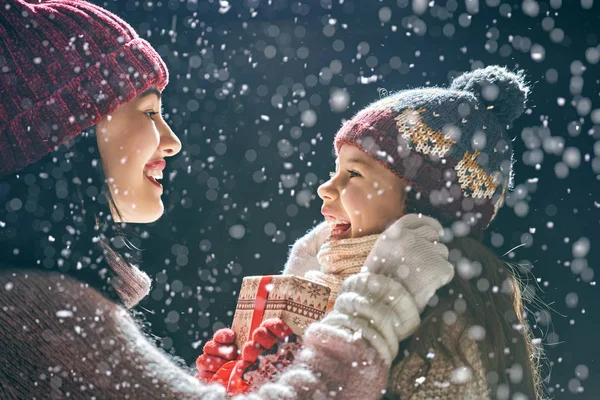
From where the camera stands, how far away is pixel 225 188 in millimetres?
2027

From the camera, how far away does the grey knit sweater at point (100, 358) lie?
805 millimetres

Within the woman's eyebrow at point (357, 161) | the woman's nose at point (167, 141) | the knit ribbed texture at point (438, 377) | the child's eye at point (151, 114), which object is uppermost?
the child's eye at point (151, 114)

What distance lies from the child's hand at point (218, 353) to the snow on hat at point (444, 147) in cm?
39

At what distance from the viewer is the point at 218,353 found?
1146 mm

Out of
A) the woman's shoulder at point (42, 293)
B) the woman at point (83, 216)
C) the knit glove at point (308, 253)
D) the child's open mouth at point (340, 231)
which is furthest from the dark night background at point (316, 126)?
the woman's shoulder at point (42, 293)

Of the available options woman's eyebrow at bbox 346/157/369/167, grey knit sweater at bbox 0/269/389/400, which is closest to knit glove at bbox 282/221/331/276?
woman's eyebrow at bbox 346/157/369/167

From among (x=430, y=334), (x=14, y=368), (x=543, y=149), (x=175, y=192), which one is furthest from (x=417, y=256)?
(x=175, y=192)

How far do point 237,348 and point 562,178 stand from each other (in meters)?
1.17

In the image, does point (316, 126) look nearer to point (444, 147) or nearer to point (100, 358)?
point (444, 147)

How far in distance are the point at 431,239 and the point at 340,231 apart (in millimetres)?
239

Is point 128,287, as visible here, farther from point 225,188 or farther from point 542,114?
point 542,114

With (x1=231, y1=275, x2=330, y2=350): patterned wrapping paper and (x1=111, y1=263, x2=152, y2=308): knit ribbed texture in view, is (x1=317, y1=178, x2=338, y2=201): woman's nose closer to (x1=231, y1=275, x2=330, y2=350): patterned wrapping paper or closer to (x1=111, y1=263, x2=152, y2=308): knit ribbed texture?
(x1=231, y1=275, x2=330, y2=350): patterned wrapping paper

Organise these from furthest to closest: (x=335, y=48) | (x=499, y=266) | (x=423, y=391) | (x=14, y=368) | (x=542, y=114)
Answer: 1. (x=335, y=48)
2. (x=542, y=114)
3. (x=499, y=266)
4. (x=423, y=391)
5. (x=14, y=368)

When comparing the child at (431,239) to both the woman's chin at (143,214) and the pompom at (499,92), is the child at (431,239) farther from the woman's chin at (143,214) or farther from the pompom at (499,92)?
the woman's chin at (143,214)
